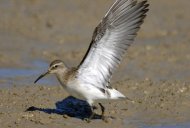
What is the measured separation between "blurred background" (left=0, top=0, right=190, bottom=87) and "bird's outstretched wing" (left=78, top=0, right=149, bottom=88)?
2.70 m

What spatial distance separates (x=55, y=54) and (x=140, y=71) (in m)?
2.19

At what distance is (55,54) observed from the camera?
16469 millimetres

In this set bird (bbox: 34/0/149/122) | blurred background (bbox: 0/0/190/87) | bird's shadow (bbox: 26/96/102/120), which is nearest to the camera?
bird (bbox: 34/0/149/122)

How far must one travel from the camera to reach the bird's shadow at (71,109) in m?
12.2

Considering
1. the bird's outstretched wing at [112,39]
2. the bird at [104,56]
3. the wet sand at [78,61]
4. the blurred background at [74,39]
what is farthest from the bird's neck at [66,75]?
the blurred background at [74,39]

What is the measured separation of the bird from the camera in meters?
11.6

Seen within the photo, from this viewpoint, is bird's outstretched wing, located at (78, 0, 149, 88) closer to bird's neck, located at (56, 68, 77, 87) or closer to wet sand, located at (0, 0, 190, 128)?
bird's neck, located at (56, 68, 77, 87)

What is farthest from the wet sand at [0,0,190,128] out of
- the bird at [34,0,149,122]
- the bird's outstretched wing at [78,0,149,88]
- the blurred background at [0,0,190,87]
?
the bird's outstretched wing at [78,0,149,88]

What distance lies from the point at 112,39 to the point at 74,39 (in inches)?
240

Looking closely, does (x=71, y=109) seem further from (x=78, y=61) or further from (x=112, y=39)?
(x=78, y=61)

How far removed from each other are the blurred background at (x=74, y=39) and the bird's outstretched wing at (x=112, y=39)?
2.70m

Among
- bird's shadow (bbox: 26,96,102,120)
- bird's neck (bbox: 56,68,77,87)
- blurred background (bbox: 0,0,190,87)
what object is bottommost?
bird's shadow (bbox: 26,96,102,120)

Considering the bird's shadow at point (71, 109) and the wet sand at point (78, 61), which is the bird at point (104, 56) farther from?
the wet sand at point (78, 61)

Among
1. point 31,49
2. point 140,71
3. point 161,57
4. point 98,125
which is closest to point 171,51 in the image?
point 161,57
